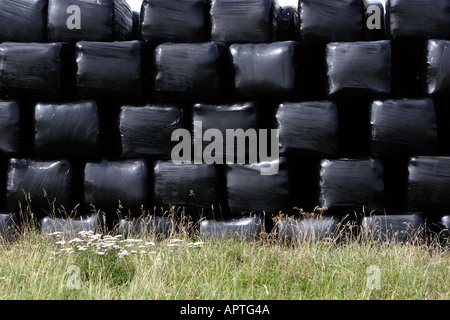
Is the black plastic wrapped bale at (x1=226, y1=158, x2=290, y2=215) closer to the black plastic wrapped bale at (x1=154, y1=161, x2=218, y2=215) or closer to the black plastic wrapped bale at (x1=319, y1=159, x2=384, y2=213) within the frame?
the black plastic wrapped bale at (x1=154, y1=161, x2=218, y2=215)

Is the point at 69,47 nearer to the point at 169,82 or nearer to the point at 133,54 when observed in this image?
the point at 133,54

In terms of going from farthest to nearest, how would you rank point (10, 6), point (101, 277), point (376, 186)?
point (10, 6), point (376, 186), point (101, 277)

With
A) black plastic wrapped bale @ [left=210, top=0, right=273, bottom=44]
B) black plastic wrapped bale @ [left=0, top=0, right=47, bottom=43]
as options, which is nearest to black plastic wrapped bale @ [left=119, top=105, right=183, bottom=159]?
black plastic wrapped bale @ [left=210, top=0, right=273, bottom=44]

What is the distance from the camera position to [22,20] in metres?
4.59

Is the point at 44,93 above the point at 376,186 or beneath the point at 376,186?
above

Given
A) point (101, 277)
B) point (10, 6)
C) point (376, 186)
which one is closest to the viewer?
point (101, 277)

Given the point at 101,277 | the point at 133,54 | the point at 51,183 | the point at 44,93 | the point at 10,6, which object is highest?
the point at 10,6

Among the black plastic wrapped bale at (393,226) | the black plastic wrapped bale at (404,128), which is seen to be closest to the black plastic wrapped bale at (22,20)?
the black plastic wrapped bale at (404,128)

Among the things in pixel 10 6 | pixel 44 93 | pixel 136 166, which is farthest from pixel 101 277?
pixel 10 6

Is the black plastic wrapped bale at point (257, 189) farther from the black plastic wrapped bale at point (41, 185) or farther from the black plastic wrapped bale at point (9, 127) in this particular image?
the black plastic wrapped bale at point (9, 127)

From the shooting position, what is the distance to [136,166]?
4.45 meters

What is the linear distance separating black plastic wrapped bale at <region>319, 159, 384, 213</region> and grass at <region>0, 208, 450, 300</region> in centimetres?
33

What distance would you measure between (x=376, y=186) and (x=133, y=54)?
7.48ft

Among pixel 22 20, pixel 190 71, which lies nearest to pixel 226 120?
pixel 190 71
